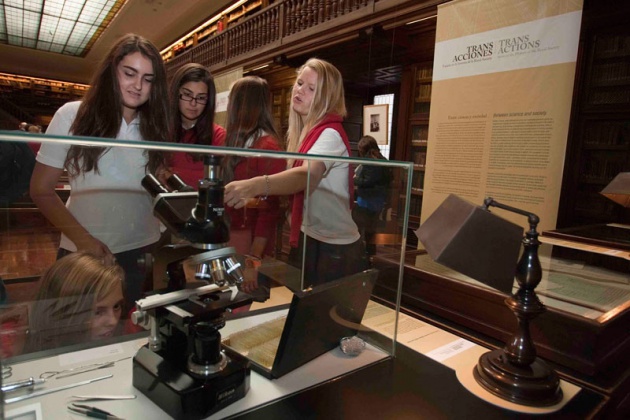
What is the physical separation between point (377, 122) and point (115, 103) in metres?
2.63

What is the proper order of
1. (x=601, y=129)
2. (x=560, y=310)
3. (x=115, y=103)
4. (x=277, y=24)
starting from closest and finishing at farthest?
(x=560, y=310)
(x=115, y=103)
(x=601, y=129)
(x=277, y=24)

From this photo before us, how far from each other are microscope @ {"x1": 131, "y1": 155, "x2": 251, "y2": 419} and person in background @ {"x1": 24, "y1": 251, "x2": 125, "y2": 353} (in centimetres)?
10

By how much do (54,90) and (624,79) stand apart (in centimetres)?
1617

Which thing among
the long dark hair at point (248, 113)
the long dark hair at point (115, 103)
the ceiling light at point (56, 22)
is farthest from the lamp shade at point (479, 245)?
the ceiling light at point (56, 22)

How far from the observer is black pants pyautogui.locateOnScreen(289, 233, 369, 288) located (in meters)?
1.07

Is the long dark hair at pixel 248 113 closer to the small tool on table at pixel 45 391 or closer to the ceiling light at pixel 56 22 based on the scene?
the small tool on table at pixel 45 391

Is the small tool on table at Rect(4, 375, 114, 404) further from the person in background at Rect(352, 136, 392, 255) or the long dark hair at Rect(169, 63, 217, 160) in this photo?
the long dark hair at Rect(169, 63, 217, 160)

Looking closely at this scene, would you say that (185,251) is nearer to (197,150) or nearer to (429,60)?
(197,150)

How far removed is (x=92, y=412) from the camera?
679 mm

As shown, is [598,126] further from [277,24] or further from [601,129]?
[277,24]

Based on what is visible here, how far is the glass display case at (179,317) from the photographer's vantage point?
662 millimetres

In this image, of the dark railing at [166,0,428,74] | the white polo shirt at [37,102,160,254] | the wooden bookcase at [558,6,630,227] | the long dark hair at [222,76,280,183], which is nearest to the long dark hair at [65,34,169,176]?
the long dark hair at [222,76,280,183]

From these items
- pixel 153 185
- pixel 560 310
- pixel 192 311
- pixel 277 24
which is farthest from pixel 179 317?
pixel 277 24

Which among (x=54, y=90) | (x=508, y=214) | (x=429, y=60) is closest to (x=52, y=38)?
(x=54, y=90)
